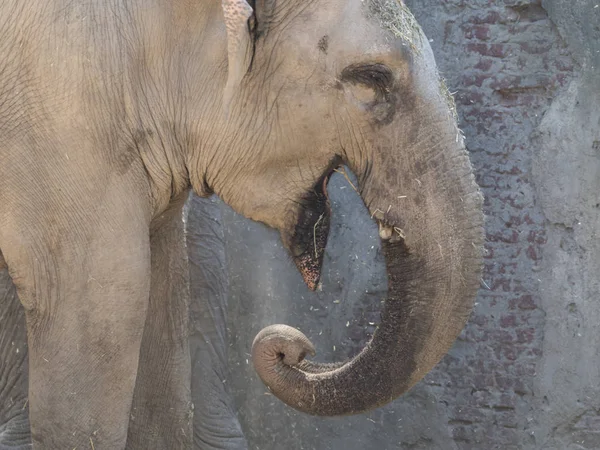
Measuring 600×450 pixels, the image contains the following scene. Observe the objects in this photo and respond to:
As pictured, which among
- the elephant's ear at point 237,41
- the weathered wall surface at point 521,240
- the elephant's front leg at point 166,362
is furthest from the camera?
the weathered wall surface at point 521,240

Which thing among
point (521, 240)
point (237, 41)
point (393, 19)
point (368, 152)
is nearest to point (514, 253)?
point (521, 240)

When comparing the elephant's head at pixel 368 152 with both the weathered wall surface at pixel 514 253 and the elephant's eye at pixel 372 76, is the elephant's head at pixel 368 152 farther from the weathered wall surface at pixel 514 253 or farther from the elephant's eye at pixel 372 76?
the weathered wall surface at pixel 514 253

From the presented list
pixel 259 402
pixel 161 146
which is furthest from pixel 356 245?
pixel 161 146

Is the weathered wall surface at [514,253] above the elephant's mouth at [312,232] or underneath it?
underneath

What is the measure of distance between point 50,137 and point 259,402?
7.62 ft

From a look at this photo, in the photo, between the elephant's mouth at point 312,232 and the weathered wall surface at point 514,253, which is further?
the weathered wall surface at point 514,253

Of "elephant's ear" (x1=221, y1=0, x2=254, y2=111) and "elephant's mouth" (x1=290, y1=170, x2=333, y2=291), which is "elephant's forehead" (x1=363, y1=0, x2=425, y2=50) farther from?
"elephant's mouth" (x1=290, y1=170, x2=333, y2=291)

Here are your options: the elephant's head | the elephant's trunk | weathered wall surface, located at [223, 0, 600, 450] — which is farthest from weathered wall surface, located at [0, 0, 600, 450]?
the elephant's trunk

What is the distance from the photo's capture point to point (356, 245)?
4766mm

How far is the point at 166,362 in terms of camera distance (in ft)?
12.4

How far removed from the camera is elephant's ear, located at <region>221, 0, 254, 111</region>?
9.68ft

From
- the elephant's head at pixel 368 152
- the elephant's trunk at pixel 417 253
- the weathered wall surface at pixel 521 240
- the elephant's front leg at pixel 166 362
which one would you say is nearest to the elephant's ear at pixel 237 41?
the elephant's head at pixel 368 152

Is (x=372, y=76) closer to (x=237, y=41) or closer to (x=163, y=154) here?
(x=237, y=41)

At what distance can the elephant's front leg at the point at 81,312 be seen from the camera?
3.07 metres
